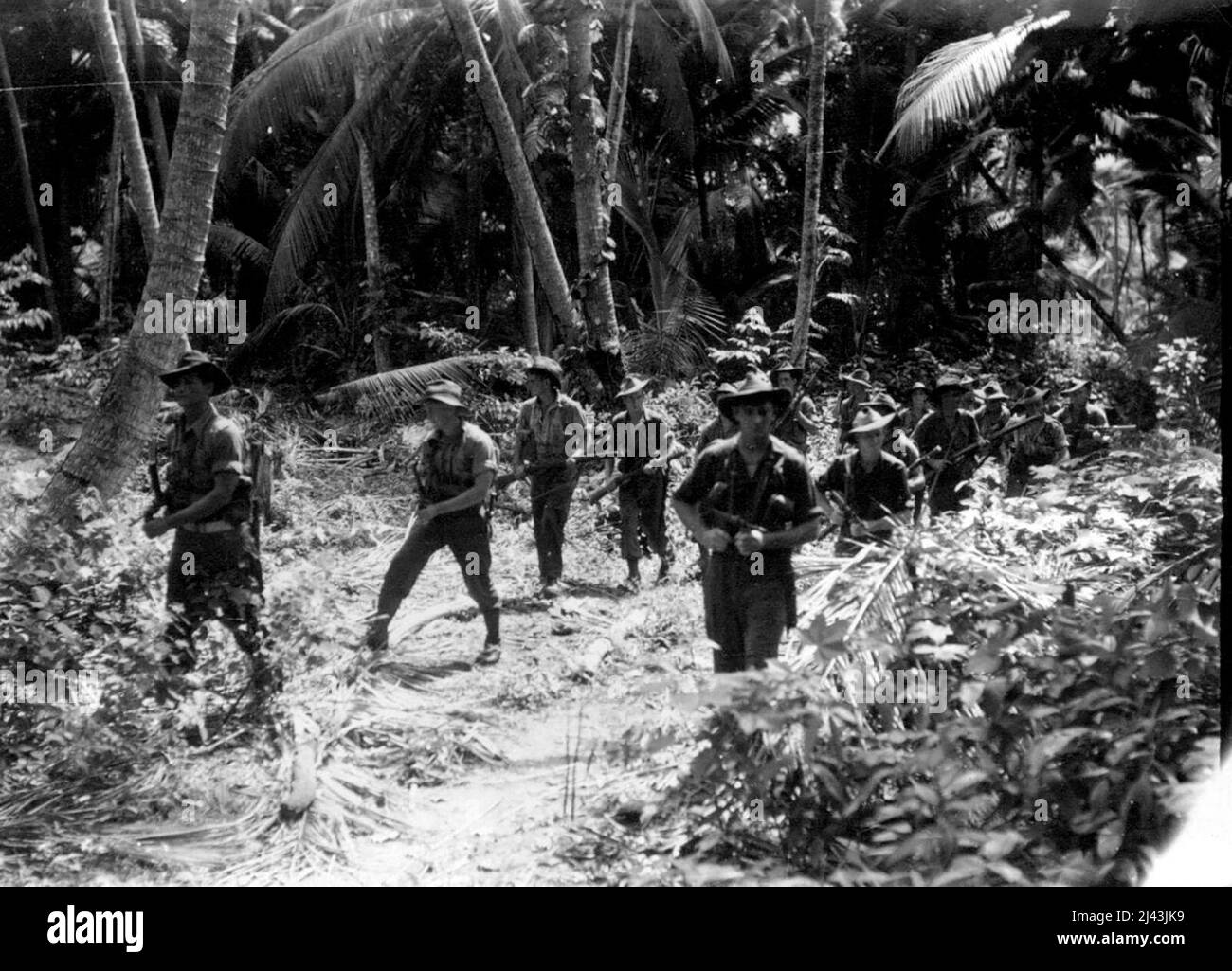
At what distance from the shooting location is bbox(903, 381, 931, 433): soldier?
7312 millimetres

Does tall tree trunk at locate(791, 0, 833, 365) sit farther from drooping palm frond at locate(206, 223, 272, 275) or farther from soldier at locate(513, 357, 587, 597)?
drooping palm frond at locate(206, 223, 272, 275)

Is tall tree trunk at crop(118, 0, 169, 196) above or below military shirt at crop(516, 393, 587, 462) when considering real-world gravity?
above

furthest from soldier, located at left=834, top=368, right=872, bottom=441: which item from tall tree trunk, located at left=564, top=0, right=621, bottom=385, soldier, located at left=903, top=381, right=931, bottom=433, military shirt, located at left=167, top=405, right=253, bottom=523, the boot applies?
military shirt, located at left=167, top=405, right=253, bottom=523

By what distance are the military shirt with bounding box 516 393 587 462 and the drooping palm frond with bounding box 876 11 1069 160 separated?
2483 millimetres

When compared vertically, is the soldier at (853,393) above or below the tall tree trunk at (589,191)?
below

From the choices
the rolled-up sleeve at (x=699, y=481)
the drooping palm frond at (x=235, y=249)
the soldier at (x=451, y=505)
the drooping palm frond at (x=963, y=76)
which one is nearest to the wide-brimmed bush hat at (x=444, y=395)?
the soldier at (x=451, y=505)

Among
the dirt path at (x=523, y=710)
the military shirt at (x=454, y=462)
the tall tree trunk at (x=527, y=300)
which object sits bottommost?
the dirt path at (x=523, y=710)

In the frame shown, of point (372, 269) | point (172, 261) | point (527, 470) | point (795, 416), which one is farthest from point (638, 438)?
point (172, 261)

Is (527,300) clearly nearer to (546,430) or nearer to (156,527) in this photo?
(546,430)

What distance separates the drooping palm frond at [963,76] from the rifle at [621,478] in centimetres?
239

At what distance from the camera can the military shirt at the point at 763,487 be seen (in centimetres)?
439

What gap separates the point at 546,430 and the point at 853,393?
197cm

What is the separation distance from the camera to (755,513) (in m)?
4.42

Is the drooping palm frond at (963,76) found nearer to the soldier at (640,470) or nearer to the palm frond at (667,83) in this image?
the soldier at (640,470)
